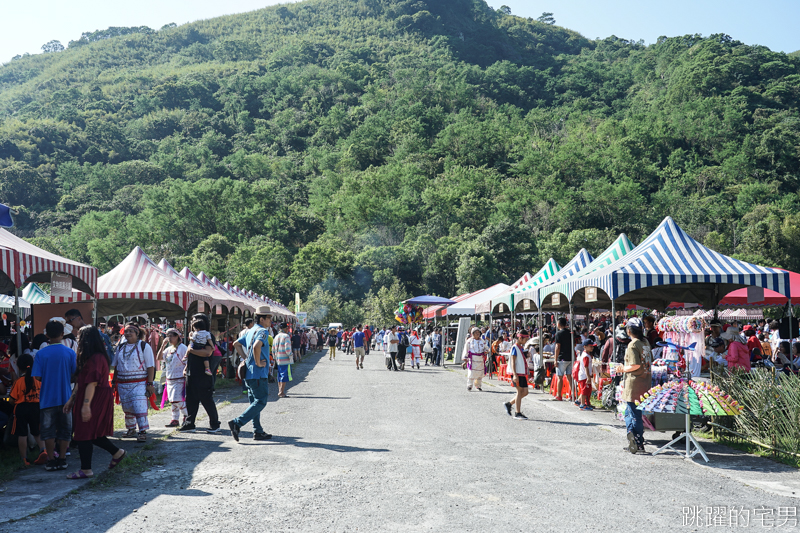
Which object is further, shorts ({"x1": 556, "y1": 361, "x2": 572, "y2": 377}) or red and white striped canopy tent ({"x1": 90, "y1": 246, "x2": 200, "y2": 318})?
red and white striped canopy tent ({"x1": 90, "y1": 246, "x2": 200, "y2": 318})

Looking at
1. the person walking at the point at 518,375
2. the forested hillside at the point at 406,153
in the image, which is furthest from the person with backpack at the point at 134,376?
the forested hillside at the point at 406,153

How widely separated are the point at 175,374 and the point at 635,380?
23.0 feet

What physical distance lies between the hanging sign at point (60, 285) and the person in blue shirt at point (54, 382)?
3056mm

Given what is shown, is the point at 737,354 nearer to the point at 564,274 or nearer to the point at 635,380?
the point at 635,380

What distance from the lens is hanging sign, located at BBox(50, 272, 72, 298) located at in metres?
9.95

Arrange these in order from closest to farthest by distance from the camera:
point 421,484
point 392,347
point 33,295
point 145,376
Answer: point 421,484, point 145,376, point 33,295, point 392,347

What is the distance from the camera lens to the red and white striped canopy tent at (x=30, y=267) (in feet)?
27.6

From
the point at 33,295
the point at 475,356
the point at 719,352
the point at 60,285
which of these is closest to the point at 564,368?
the point at 475,356

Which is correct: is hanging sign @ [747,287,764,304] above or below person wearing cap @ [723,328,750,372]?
above

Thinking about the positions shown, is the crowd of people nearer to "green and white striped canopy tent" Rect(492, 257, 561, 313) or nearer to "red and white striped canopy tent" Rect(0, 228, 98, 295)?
"red and white striped canopy tent" Rect(0, 228, 98, 295)

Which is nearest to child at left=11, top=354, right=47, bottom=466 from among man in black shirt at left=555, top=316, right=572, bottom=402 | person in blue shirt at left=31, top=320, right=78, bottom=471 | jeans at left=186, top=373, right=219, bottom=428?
person in blue shirt at left=31, top=320, right=78, bottom=471

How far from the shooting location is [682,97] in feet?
312

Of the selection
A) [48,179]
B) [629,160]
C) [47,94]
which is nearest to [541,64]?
[629,160]

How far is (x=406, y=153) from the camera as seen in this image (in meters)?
105
